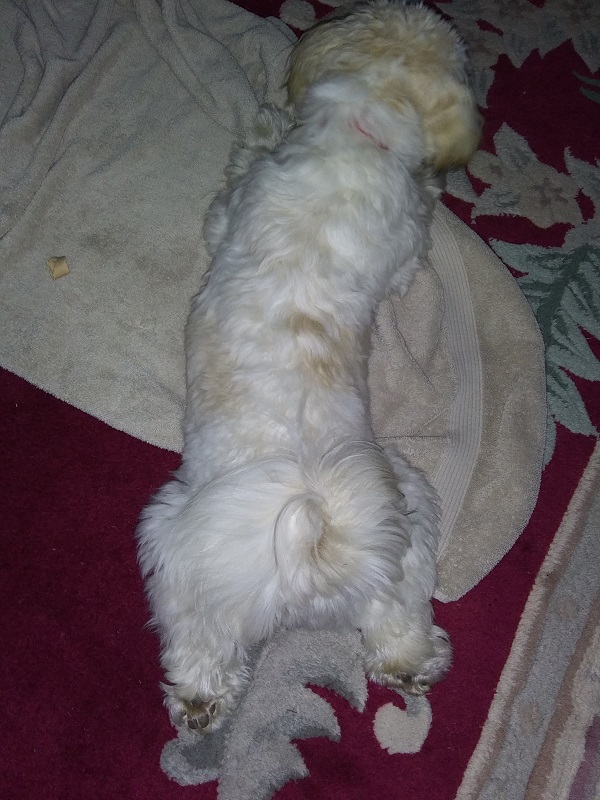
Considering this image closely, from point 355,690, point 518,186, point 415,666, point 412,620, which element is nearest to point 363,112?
point 518,186

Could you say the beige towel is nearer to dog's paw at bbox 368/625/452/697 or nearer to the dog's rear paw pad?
dog's paw at bbox 368/625/452/697

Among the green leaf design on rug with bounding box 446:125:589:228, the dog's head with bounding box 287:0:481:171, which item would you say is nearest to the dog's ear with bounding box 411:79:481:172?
the dog's head with bounding box 287:0:481:171

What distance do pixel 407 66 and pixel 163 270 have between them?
0.74m

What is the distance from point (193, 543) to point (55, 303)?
2.90ft

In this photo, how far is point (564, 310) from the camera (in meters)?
1.95

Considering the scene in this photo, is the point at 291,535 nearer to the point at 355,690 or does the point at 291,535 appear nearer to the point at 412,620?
the point at 412,620

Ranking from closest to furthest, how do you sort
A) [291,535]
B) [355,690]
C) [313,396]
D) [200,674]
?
[291,535] → [313,396] → [200,674] → [355,690]

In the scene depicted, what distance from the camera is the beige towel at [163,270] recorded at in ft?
5.48

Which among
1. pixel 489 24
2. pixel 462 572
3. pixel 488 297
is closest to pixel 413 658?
pixel 462 572

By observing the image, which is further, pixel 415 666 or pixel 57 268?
pixel 57 268

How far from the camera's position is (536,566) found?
173 cm

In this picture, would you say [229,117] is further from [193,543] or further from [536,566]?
[536,566]

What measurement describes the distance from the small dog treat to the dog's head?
2.31 ft

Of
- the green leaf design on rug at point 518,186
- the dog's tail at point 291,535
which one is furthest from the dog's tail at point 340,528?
the green leaf design on rug at point 518,186
